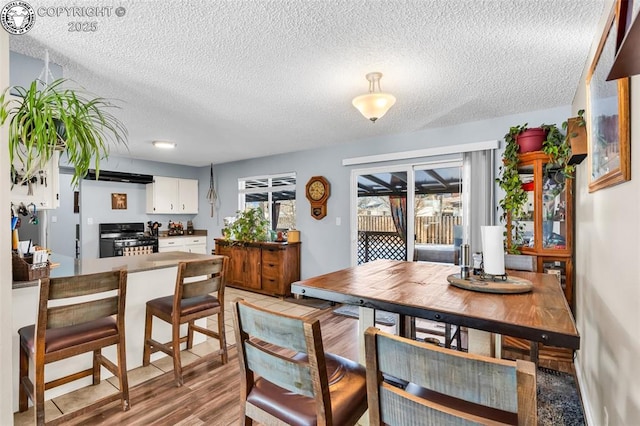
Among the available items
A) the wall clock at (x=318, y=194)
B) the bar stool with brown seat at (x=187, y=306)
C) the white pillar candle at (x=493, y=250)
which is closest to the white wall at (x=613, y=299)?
the white pillar candle at (x=493, y=250)

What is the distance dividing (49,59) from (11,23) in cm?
55

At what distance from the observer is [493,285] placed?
1635 mm

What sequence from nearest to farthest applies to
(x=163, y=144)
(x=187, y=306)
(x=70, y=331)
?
(x=70, y=331)
(x=187, y=306)
(x=163, y=144)

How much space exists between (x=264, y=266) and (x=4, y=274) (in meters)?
3.42

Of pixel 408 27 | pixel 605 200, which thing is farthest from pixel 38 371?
pixel 605 200

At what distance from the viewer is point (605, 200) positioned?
1591mm

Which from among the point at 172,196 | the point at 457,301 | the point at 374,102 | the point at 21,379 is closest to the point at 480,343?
the point at 457,301

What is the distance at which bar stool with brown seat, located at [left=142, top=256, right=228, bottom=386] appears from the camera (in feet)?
7.48

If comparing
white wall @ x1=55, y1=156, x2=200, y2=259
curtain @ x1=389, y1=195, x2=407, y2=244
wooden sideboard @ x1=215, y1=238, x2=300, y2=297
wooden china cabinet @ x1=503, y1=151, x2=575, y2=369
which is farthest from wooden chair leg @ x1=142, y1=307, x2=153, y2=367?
white wall @ x1=55, y1=156, x2=200, y2=259

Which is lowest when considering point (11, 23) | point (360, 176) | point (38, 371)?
point (38, 371)

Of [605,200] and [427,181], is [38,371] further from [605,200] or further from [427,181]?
[427,181]

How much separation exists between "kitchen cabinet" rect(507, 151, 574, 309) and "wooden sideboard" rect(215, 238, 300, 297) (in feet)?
9.72

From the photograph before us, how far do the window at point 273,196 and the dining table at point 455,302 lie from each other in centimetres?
352

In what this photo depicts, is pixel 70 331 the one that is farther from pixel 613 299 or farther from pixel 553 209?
pixel 553 209
